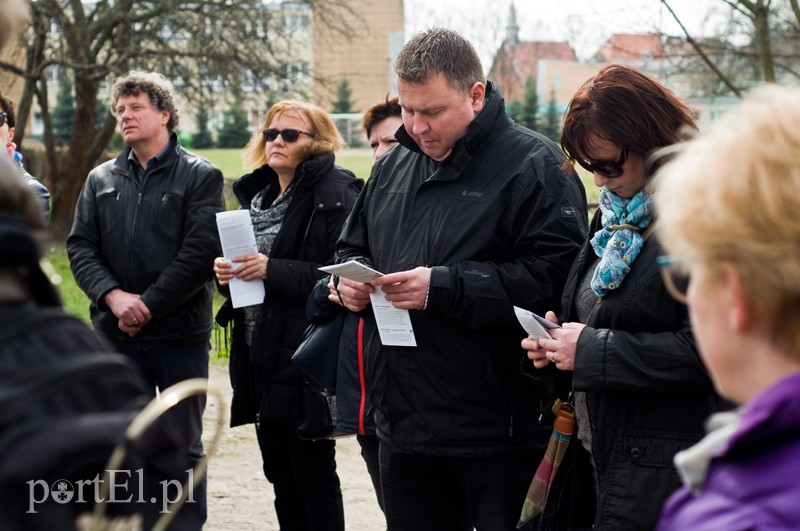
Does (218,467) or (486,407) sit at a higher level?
(486,407)

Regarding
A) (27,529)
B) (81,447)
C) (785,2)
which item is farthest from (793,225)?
(785,2)

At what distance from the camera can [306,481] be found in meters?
4.93

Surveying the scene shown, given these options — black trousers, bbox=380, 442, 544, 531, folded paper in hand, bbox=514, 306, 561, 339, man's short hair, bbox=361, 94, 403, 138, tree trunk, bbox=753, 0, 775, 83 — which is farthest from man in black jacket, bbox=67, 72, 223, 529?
tree trunk, bbox=753, 0, 775, 83

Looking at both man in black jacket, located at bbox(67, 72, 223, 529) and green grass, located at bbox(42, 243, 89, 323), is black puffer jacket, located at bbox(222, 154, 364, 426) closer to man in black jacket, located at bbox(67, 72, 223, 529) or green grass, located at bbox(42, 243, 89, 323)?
man in black jacket, located at bbox(67, 72, 223, 529)

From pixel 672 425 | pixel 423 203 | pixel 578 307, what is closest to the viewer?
pixel 672 425

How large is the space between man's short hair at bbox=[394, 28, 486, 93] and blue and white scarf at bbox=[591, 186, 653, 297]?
0.75 metres

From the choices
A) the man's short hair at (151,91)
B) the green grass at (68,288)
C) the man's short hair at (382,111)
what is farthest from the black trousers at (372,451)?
the green grass at (68,288)

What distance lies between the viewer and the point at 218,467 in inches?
266

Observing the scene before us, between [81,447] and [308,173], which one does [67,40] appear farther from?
[81,447]

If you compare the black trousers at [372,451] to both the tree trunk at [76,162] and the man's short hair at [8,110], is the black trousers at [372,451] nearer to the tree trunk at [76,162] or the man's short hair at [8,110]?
the man's short hair at [8,110]

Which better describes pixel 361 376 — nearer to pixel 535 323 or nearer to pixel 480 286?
pixel 480 286

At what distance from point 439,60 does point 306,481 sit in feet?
7.15

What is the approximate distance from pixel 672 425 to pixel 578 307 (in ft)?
1.68

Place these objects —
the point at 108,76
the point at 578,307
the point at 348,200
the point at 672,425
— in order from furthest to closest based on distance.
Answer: the point at 108,76
the point at 348,200
the point at 578,307
the point at 672,425
